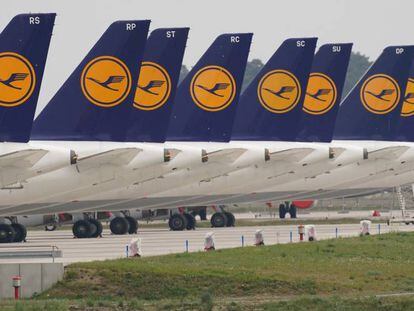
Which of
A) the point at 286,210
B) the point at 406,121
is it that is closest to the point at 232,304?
the point at 406,121

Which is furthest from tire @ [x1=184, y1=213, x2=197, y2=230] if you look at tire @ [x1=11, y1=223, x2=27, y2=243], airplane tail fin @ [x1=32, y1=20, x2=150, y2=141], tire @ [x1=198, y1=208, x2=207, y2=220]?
airplane tail fin @ [x1=32, y1=20, x2=150, y2=141]

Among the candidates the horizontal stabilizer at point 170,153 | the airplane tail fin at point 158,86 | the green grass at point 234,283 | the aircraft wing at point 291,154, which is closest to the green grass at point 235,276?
the green grass at point 234,283

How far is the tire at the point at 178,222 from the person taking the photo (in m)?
93.5

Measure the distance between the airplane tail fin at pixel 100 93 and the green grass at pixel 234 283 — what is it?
13884 mm

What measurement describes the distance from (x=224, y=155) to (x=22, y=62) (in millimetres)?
21533

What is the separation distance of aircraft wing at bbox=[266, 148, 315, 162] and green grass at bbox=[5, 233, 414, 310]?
28.3 m

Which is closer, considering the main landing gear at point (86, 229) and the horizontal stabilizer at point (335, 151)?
the main landing gear at point (86, 229)

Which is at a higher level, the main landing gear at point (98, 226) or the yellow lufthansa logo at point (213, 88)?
the yellow lufthansa logo at point (213, 88)

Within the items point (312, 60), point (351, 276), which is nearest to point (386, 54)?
point (312, 60)

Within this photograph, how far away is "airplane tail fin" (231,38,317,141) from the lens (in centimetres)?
9262

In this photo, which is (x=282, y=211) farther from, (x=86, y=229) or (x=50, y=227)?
(x=86, y=229)

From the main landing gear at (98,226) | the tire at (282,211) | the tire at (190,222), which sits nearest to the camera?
the main landing gear at (98,226)

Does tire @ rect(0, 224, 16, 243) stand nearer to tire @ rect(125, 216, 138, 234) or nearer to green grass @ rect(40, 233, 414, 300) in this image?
tire @ rect(125, 216, 138, 234)

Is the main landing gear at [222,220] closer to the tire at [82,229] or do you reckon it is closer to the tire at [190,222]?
the tire at [190,222]
